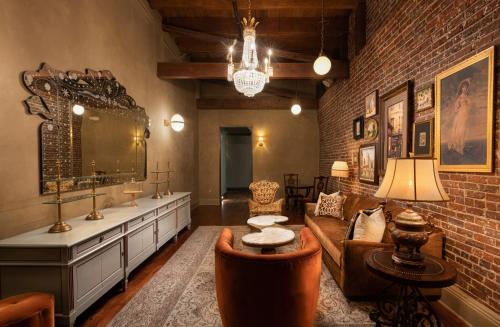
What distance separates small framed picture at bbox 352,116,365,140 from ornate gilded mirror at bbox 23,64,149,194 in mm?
3860

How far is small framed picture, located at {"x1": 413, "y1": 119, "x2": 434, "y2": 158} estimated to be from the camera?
2473 millimetres

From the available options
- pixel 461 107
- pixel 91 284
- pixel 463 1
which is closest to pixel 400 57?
pixel 463 1

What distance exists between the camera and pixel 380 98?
11.5 feet

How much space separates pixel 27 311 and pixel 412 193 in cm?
248

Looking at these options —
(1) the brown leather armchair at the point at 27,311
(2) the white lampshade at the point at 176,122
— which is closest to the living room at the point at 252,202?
(1) the brown leather armchair at the point at 27,311

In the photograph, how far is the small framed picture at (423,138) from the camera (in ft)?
8.11

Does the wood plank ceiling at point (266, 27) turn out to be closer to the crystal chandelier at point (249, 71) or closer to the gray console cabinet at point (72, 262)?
the crystal chandelier at point (249, 71)

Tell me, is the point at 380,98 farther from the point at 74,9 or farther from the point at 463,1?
the point at 74,9

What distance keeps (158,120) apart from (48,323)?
156 inches

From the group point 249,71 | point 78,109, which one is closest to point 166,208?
point 78,109

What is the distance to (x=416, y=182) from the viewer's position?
5.47 feet

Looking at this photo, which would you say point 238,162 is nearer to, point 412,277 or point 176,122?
point 176,122

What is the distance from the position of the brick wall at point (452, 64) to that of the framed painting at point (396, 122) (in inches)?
6.0

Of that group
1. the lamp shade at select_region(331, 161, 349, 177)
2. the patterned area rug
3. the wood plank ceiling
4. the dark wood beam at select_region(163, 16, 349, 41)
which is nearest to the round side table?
the patterned area rug
